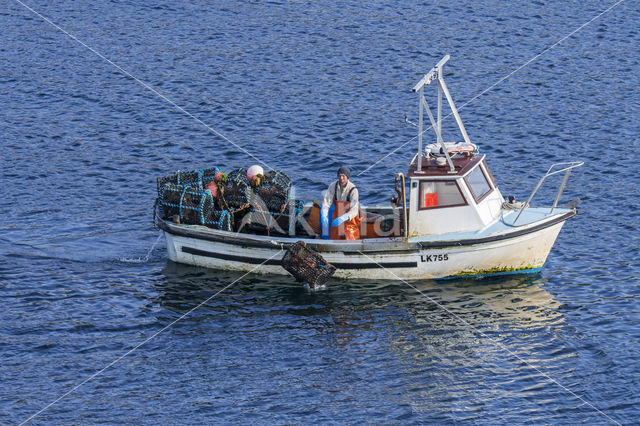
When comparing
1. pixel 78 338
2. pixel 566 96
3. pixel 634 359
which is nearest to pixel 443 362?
pixel 634 359

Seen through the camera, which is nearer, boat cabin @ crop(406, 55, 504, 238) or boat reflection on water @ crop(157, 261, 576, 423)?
boat reflection on water @ crop(157, 261, 576, 423)

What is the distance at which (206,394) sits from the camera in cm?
1666

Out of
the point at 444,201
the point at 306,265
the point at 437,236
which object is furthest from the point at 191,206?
the point at 444,201

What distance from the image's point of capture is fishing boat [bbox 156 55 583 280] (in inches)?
797

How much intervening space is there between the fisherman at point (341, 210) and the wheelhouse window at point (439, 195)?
4.78ft

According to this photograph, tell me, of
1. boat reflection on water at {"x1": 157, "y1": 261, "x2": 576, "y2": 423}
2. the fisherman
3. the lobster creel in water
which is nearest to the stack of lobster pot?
boat reflection on water at {"x1": 157, "y1": 261, "x2": 576, "y2": 423}

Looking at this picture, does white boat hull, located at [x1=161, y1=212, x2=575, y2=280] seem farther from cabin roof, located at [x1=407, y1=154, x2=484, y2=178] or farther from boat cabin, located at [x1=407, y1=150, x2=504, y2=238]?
cabin roof, located at [x1=407, y1=154, x2=484, y2=178]

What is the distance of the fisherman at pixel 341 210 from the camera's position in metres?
20.5

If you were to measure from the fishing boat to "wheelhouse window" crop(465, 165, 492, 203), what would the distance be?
0.07 feet

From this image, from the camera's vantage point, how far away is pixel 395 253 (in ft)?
66.8

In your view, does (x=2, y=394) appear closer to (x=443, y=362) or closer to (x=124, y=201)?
(x=443, y=362)

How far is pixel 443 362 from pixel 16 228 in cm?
1179

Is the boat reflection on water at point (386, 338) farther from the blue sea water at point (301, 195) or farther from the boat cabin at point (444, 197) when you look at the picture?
the boat cabin at point (444, 197)

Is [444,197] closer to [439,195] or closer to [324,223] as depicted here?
[439,195]
